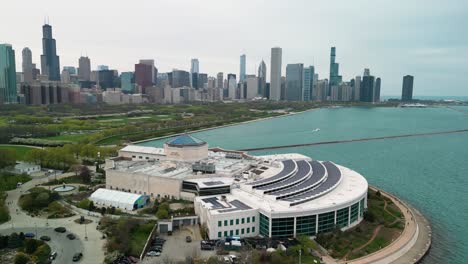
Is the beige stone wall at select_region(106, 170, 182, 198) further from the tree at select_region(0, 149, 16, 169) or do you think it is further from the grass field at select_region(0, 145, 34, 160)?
the grass field at select_region(0, 145, 34, 160)

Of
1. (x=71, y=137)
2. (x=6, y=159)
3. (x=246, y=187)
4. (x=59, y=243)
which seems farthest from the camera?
(x=71, y=137)

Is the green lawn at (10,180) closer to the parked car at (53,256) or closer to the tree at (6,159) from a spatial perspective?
the tree at (6,159)

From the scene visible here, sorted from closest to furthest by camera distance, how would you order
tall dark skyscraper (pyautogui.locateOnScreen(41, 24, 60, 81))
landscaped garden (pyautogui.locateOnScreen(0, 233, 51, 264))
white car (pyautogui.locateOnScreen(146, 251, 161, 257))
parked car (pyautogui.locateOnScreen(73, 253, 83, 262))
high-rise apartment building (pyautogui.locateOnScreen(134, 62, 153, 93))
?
landscaped garden (pyautogui.locateOnScreen(0, 233, 51, 264)), parked car (pyautogui.locateOnScreen(73, 253, 83, 262)), white car (pyautogui.locateOnScreen(146, 251, 161, 257)), tall dark skyscraper (pyautogui.locateOnScreen(41, 24, 60, 81)), high-rise apartment building (pyautogui.locateOnScreen(134, 62, 153, 93))

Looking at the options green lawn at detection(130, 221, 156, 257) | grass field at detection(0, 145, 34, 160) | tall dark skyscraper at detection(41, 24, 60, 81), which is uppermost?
tall dark skyscraper at detection(41, 24, 60, 81)

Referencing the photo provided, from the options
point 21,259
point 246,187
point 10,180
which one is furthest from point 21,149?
point 246,187

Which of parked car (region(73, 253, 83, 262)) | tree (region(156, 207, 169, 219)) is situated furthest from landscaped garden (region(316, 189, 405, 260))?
parked car (region(73, 253, 83, 262))

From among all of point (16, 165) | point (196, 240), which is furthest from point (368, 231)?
point (16, 165)

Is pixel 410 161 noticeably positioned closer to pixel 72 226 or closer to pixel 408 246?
pixel 408 246
